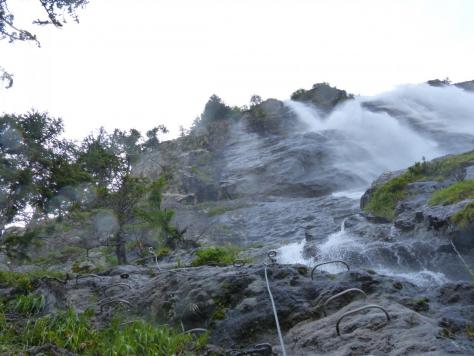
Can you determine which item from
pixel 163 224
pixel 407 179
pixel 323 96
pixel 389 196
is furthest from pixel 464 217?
pixel 323 96

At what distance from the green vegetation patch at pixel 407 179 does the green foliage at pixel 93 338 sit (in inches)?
439

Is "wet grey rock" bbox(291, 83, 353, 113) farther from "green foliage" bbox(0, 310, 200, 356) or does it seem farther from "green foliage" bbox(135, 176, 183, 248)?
"green foliage" bbox(0, 310, 200, 356)

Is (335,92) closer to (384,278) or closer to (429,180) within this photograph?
(429,180)

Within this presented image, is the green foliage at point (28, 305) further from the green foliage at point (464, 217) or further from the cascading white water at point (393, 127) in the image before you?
the cascading white water at point (393, 127)

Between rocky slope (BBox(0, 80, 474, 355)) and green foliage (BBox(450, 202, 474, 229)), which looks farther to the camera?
green foliage (BBox(450, 202, 474, 229))

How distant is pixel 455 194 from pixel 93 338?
964 centimetres

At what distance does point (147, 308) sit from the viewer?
22.1 ft

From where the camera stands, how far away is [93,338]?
5.34m

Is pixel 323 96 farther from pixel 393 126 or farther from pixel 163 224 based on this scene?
pixel 163 224

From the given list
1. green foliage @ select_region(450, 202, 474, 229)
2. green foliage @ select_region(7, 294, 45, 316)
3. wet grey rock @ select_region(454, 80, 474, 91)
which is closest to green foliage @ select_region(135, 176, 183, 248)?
green foliage @ select_region(7, 294, 45, 316)

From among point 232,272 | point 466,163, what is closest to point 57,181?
point 232,272

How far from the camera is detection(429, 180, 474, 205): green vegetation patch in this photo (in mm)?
11080

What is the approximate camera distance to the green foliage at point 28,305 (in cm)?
674

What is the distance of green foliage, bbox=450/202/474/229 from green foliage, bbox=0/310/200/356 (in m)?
6.66
